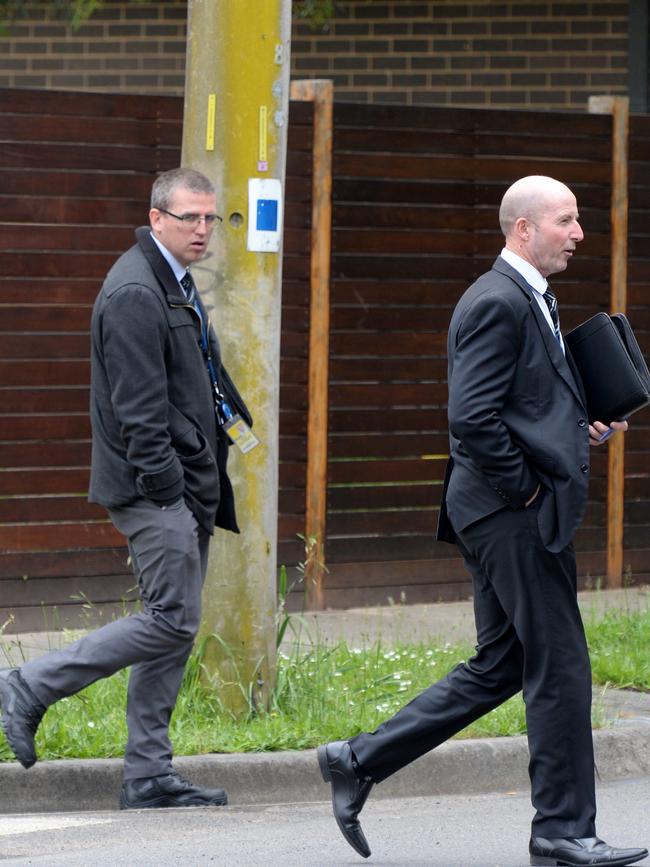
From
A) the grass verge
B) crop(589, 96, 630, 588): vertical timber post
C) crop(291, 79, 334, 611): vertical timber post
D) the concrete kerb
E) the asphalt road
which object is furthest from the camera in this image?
crop(589, 96, 630, 588): vertical timber post

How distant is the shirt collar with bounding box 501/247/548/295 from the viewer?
5.08 meters

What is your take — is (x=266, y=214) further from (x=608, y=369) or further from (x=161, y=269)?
(x=608, y=369)

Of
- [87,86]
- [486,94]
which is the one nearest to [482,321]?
[486,94]

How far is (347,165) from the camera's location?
9.19 m

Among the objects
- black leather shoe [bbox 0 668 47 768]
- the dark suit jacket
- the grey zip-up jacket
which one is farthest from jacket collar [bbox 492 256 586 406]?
black leather shoe [bbox 0 668 47 768]

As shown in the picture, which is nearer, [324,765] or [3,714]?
[324,765]

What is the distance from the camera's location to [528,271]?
5090 millimetres

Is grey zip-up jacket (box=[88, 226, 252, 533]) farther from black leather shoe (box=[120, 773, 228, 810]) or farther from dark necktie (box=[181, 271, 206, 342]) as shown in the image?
black leather shoe (box=[120, 773, 228, 810])

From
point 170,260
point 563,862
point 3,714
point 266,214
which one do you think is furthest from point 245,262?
point 563,862

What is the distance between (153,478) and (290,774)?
4.04 ft

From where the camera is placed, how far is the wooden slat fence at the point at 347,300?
848 centimetres

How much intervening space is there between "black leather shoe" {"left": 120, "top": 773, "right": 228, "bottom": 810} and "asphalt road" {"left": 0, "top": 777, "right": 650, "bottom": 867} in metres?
0.04

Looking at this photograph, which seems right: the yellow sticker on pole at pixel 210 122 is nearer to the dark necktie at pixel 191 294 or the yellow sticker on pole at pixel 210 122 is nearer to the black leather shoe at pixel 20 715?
the dark necktie at pixel 191 294

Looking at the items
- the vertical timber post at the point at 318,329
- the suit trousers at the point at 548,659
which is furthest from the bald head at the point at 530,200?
the vertical timber post at the point at 318,329
